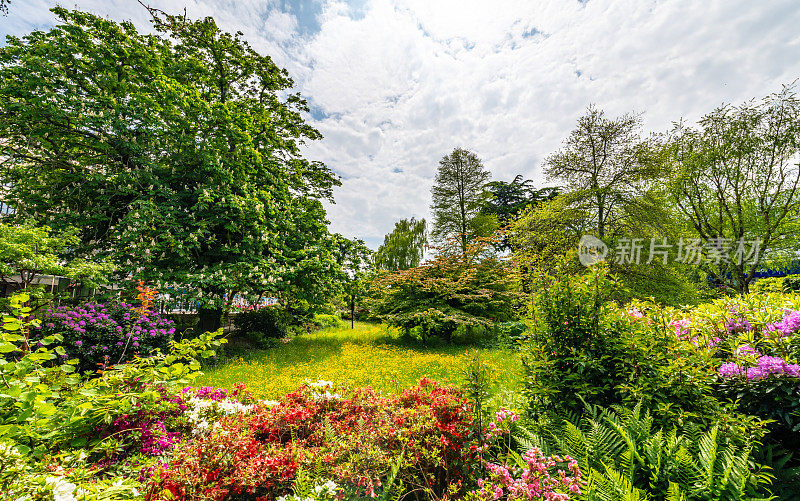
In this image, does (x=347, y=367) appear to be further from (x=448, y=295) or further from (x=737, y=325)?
(x=737, y=325)

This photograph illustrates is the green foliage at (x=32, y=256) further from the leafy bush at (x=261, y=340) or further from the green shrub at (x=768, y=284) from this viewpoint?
the green shrub at (x=768, y=284)

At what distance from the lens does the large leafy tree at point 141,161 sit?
7469 millimetres

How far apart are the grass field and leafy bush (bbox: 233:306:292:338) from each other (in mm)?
1789

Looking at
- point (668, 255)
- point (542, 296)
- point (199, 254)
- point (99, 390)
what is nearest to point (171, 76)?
point (199, 254)

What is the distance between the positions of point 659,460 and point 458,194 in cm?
2159

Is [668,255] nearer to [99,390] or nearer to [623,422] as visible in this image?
[623,422]

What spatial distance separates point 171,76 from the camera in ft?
30.8

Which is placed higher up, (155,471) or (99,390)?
(99,390)

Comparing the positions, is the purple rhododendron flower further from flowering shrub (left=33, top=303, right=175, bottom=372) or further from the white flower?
flowering shrub (left=33, top=303, right=175, bottom=372)

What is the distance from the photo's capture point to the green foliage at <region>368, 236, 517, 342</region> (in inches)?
420

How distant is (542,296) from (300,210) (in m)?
9.72

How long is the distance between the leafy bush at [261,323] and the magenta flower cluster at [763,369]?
1243 cm

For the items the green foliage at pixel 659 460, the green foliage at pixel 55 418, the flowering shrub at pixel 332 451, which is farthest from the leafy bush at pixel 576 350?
the green foliage at pixel 55 418

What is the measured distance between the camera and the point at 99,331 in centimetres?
619
